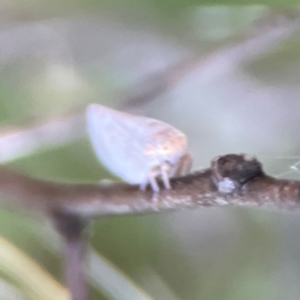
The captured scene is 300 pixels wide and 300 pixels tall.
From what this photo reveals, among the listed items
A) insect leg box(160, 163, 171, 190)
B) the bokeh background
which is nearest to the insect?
insect leg box(160, 163, 171, 190)

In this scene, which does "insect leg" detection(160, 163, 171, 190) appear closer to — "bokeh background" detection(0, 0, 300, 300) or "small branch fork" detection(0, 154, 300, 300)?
"small branch fork" detection(0, 154, 300, 300)

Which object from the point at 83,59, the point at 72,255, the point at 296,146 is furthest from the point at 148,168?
the point at 83,59

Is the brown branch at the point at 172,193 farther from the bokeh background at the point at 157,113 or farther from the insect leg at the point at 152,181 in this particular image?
the bokeh background at the point at 157,113

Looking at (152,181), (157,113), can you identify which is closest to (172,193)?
(152,181)

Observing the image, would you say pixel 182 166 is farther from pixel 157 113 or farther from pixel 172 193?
pixel 157 113

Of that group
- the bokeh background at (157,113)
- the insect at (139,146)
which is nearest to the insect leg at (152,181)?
the insect at (139,146)

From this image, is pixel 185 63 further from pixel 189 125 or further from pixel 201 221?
pixel 201 221
